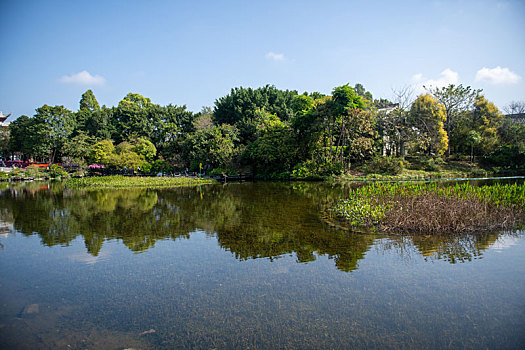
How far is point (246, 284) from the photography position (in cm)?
517

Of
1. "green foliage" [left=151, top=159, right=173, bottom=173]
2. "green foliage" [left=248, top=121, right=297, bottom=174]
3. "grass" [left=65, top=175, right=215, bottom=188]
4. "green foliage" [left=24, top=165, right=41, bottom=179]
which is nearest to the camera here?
"grass" [left=65, top=175, right=215, bottom=188]

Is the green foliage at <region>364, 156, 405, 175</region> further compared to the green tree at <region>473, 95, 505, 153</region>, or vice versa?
the green tree at <region>473, 95, 505, 153</region>

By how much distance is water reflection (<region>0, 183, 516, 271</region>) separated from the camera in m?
6.71

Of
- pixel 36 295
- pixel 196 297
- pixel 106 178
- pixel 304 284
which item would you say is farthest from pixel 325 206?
pixel 106 178

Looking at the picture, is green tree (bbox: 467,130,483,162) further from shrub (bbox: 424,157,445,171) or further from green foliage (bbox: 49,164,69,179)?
green foliage (bbox: 49,164,69,179)

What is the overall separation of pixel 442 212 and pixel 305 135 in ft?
63.0

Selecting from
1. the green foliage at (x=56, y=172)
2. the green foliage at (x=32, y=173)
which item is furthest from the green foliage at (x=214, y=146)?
the green foliage at (x=32, y=173)

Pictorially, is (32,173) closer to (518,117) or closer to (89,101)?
(89,101)

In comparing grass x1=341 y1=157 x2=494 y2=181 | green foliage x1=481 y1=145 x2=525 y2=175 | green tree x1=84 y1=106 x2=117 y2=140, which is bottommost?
grass x1=341 y1=157 x2=494 y2=181

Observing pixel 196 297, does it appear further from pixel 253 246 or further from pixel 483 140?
pixel 483 140

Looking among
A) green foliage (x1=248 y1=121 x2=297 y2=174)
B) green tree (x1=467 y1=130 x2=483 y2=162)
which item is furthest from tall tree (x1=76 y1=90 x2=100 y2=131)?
green tree (x1=467 y1=130 x2=483 y2=162)

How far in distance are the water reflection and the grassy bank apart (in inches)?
19.7

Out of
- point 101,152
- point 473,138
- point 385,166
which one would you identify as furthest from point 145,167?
point 473,138

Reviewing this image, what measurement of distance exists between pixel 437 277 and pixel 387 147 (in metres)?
28.5
